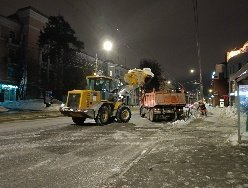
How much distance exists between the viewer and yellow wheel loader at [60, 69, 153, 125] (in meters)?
17.7

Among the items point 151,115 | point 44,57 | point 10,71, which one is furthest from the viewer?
point 44,57

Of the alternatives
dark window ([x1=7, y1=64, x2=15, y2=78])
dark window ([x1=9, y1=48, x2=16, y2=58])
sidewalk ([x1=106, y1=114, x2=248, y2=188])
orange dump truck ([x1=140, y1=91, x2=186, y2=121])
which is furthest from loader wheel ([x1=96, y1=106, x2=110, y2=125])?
dark window ([x1=9, y1=48, x2=16, y2=58])

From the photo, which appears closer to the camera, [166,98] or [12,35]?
[166,98]

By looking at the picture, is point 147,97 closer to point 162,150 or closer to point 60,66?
point 162,150

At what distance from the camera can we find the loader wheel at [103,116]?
59.4 ft

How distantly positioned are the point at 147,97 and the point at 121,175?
18244mm

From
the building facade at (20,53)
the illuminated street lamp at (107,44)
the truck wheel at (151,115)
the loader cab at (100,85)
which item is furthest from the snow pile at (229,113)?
the building facade at (20,53)

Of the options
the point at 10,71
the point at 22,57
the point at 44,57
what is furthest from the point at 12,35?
the point at 44,57

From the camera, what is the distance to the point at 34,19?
5438 cm

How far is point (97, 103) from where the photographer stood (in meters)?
18.2

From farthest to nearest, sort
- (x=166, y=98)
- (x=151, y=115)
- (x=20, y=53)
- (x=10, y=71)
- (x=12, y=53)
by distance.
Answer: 1. (x=20, y=53)
2. (x=12, y=53)
3. (x=10, y=71)
4. (x=151, y=115)
5. (x=166, y=98)

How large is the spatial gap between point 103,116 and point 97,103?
949 mm

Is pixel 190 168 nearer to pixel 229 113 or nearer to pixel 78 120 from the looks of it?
pixel 78 120

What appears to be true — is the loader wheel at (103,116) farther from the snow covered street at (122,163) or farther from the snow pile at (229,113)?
the snow pile at (229,113)
